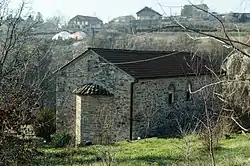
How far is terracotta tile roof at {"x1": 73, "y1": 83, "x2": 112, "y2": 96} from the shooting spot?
20.0 meters

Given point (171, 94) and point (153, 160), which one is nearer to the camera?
point (153, 160)

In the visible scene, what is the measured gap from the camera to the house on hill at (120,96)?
65.6 feet

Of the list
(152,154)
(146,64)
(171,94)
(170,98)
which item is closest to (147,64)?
(146,64)

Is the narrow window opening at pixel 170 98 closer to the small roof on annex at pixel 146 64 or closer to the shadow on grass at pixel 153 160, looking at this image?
the small roof on annex at pixel 146 64

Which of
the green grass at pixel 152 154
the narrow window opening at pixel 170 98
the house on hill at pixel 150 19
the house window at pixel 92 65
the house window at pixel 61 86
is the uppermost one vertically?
the house on hill at pixel 150 19

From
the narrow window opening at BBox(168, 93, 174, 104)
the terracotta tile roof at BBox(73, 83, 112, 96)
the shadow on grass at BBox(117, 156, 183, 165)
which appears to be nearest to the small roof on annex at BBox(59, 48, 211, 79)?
the narrow window opening at BBox(168, 93, 174, 104)

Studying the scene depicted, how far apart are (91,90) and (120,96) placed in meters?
1.50

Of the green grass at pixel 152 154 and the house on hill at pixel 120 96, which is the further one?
the house on hill at pixel 120 96

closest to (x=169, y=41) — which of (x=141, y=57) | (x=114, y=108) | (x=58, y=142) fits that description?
(x=141, y=57)

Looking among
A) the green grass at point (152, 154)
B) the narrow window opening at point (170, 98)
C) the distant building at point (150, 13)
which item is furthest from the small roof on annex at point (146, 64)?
the green grass at point (152, 154)

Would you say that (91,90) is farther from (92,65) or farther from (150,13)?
(150,13)

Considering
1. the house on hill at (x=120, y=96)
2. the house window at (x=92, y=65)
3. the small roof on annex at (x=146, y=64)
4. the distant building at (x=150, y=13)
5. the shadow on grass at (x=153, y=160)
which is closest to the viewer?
the distant building at (x=150, y=13)

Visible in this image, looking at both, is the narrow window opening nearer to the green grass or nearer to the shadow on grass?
the green grass

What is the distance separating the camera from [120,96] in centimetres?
2025
